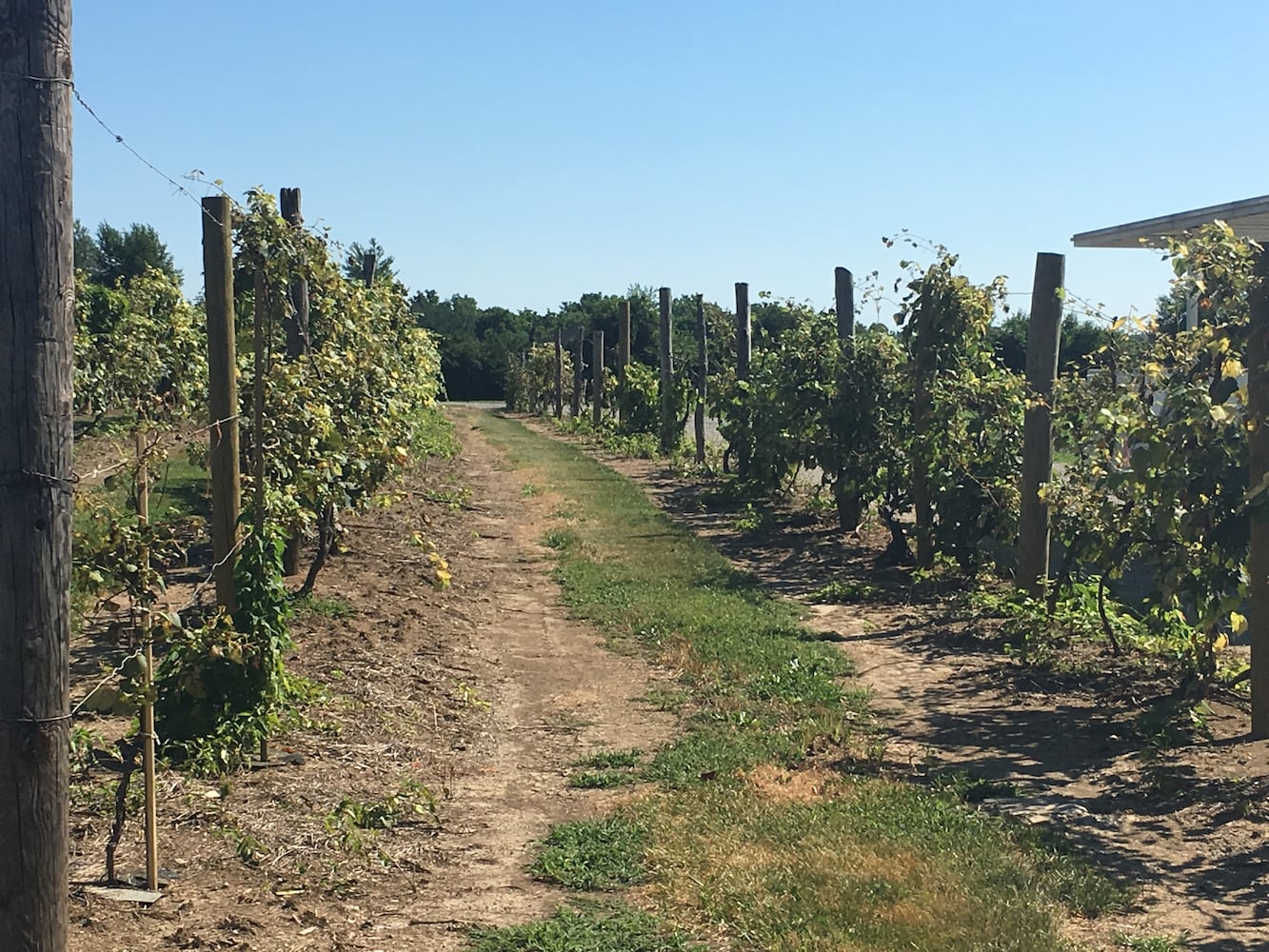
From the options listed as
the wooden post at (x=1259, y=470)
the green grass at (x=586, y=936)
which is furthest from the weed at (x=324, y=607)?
the wooden post at (x=1259, y=470)

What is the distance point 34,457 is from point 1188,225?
17.4 meters

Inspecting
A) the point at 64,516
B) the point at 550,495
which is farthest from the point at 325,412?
the point at 550,495

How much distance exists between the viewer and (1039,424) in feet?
31.0

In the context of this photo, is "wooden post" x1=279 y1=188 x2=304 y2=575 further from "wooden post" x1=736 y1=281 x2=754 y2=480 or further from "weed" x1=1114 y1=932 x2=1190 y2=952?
"wooden post" x1=736 y1=281 x2=754 y2=480

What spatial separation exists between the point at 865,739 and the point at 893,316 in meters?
5.81

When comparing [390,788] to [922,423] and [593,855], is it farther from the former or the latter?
[922,423]

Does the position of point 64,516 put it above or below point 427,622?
above

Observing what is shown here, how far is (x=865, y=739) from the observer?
21.6ft

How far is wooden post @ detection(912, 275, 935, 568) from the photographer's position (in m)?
11.3

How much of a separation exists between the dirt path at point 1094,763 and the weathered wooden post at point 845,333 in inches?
139

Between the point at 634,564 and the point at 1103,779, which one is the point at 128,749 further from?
the point at 634,564

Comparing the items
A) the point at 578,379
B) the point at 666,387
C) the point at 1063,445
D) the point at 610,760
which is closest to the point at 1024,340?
the point at 666,387

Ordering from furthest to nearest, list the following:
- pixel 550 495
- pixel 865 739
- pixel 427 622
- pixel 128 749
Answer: pixel 550 495
pixel 427 622
pixel 865 739
pixel 128 749

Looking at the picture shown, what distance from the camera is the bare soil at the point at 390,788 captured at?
4.36 metres
